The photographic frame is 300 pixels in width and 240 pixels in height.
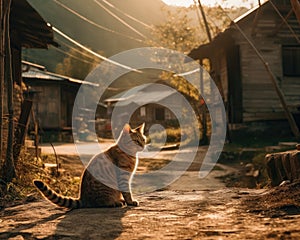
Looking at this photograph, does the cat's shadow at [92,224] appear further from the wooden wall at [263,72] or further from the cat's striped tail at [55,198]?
the wooden wall at [263,72]

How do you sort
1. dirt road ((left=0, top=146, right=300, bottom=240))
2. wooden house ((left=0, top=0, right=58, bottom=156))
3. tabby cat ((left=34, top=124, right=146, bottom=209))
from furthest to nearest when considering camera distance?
wooden house ((left=0, top=0, right=58, bottom=156)) < tabby cat ((left=34, top=124, right=146, bottom=209)) < dirt road ((left=0, top=146, right=300, bottom=240))

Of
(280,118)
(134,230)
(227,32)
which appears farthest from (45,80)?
(134,230)

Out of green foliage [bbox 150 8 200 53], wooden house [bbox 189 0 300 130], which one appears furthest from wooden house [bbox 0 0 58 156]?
green foliage [bbox 150 8 200 53]

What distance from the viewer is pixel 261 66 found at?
17.2m

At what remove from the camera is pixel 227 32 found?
53.5ft

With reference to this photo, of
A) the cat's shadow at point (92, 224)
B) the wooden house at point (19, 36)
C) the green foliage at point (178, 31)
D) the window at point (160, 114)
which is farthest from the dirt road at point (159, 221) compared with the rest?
the window at point (160, 114)

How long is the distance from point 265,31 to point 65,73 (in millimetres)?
37185

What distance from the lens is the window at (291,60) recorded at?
57.4 feet

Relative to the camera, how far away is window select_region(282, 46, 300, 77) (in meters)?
17.5

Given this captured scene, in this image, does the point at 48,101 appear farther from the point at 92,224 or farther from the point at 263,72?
the point at 92,224

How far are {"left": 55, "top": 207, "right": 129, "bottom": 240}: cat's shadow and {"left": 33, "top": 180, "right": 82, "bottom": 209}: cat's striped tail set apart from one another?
153 mm

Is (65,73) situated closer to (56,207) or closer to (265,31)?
(265,31)

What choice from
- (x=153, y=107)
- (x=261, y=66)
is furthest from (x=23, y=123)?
(x=153, y=107)

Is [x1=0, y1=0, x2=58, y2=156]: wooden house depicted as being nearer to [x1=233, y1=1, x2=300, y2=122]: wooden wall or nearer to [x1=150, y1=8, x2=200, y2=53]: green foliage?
[x1=233, y1=1, x2=300, y2=122]: wooden wall
